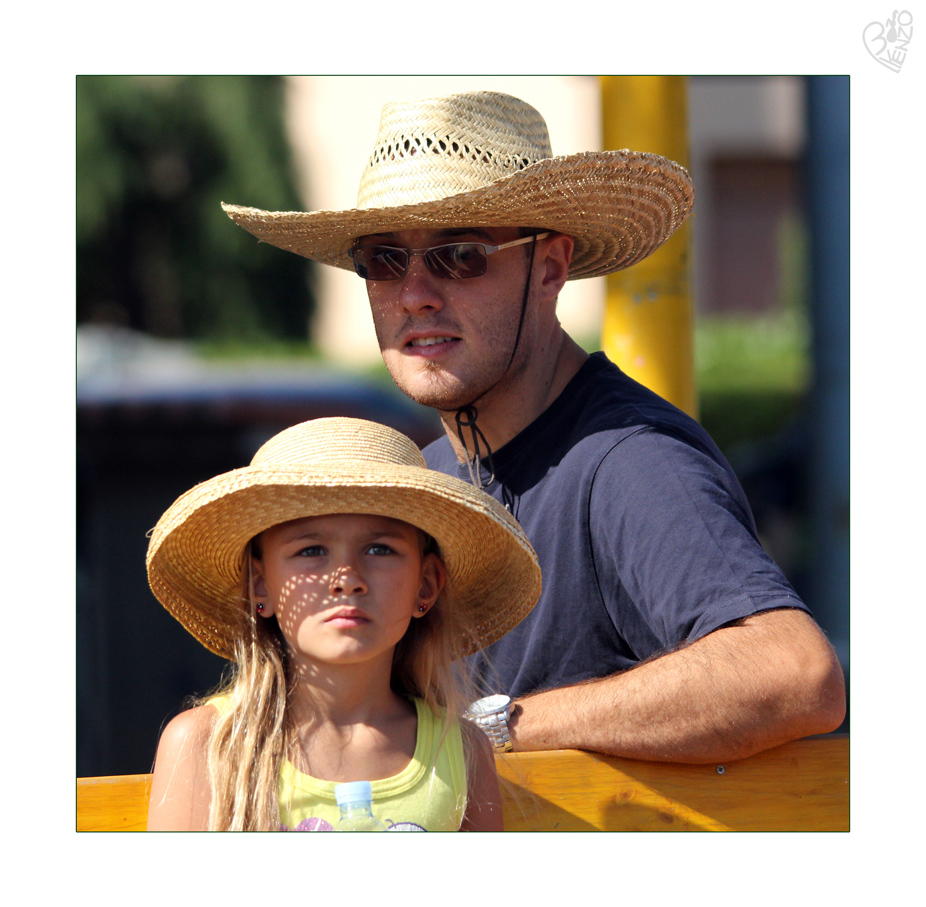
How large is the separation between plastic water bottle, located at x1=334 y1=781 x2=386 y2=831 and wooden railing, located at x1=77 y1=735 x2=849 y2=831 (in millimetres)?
285

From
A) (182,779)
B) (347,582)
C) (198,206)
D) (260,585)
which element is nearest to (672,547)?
(347,582)

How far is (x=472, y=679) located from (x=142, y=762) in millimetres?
4191

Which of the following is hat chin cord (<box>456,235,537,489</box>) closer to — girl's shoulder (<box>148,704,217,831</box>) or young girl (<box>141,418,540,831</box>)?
young girl (<box>141,418,540,831</box>)

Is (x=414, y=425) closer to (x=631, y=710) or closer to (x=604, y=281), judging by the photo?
(x=604, y=281)

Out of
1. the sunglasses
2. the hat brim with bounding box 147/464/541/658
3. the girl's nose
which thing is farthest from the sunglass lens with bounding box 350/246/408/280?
the girl's nose

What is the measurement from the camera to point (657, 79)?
117 inches

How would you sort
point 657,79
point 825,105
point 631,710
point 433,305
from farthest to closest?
1. point 825,105
2. point 657,79
3. point 433,305
4. point 631,710

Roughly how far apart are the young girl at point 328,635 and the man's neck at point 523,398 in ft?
2.63

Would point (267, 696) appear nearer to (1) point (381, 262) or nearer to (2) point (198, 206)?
(1) point (381, 262)

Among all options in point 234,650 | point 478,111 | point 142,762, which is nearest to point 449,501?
point 234,650

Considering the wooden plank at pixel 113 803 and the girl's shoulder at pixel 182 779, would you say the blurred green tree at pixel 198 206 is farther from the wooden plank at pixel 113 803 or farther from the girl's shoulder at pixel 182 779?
the girl's shoulder at pixel 182 779

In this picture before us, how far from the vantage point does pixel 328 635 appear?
1836 mm

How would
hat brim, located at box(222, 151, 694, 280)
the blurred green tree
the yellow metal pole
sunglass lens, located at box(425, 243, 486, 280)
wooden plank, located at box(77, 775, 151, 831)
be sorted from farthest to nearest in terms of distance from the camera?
the blurred green tree
the yellow metal pole
sunglass lens, located at box(425, 243, 486, 280)
hat brim, located at box(222, 151, 694, 280)
wooden plank, located at box(77, 775, 151, 831)

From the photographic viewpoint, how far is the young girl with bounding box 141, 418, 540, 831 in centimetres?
182
